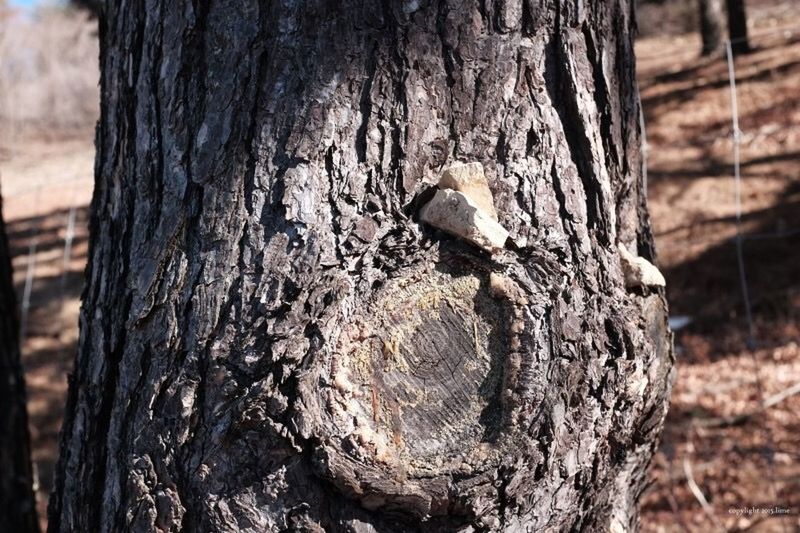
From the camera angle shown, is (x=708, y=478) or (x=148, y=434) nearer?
(x=148, y=434)

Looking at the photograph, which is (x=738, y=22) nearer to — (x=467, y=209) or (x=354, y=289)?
(x=467, y=209)

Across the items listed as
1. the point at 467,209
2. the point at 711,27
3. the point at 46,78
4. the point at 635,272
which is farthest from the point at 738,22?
the point at 46,78

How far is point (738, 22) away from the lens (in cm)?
1101

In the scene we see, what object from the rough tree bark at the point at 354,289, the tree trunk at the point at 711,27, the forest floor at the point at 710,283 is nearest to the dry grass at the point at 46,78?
the forest floor at the point at 710,283

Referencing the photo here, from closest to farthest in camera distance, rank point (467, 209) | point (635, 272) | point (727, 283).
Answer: point (467, 209)
point (635, 272)
point (727, 283)

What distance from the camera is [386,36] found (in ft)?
4.06

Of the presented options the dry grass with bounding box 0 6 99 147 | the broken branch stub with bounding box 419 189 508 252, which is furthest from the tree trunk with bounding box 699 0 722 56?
the dry grass with bounding box 0 6 99 147

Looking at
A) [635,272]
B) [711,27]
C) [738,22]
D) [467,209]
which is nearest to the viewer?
[467,209]

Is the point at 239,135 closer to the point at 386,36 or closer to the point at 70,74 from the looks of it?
the point at 386,36

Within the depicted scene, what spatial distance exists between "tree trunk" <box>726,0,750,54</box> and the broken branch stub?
10993 millimetres

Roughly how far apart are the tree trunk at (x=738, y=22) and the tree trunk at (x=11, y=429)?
35.4 ft

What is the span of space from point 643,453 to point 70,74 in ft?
76.5

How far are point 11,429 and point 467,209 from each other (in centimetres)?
162

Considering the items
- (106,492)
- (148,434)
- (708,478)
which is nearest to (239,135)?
(148,434)
